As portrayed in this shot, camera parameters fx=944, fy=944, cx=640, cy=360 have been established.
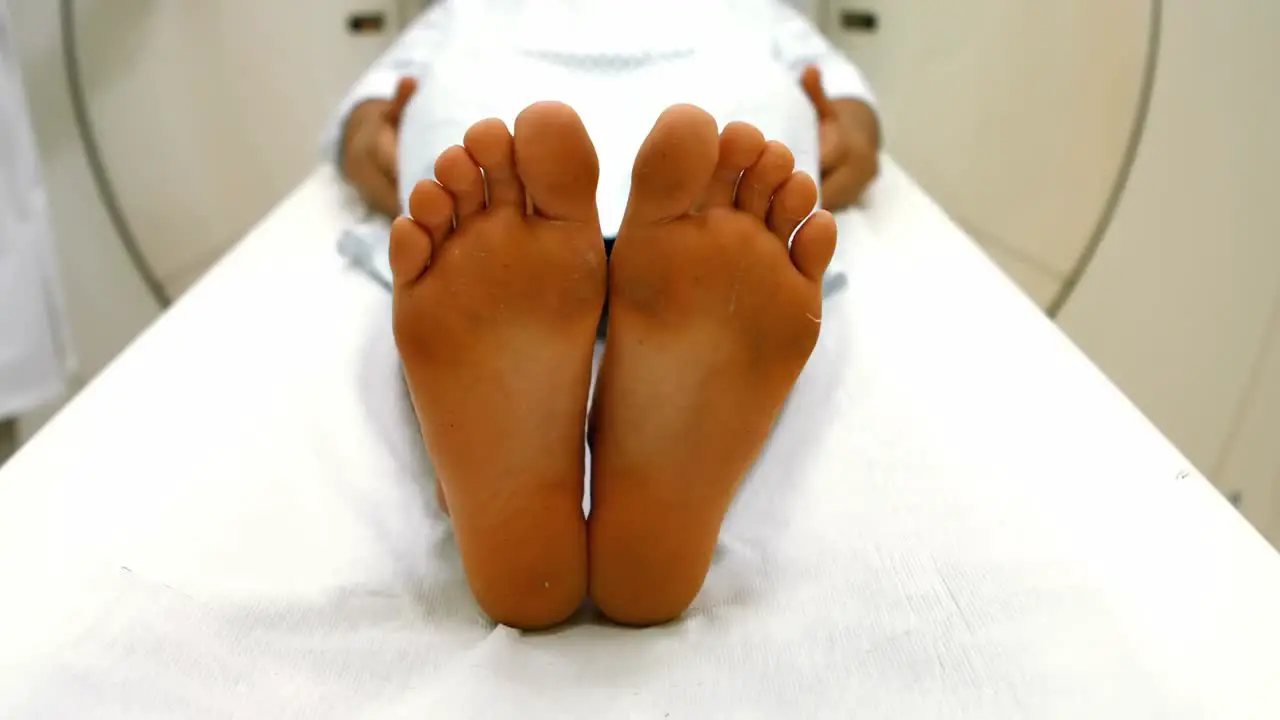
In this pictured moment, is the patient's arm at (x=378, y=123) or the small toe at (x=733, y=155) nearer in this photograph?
the small toe at (x=733, y=155)

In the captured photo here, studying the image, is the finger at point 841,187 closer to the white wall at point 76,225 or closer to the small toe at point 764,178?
the small toe at point 764,178

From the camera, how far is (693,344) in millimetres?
430

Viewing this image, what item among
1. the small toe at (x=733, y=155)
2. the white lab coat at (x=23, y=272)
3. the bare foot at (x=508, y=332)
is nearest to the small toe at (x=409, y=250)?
the bare foot at (x=508, y=332)

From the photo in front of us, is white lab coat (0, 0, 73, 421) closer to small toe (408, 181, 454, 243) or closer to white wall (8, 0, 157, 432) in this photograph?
white wall (8, 0, 157, 432)

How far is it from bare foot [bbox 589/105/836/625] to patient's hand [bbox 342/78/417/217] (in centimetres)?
43

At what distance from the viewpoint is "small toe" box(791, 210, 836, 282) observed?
43 centimetres

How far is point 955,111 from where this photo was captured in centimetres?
123

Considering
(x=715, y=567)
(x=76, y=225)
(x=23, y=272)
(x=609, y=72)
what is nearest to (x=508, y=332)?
(x=715, y=567)

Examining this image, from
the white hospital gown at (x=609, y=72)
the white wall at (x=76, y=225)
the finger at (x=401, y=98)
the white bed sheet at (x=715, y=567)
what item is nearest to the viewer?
the white bed sheet at (x=715, y=567)

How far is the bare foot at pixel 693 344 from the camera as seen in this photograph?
0.42 metres

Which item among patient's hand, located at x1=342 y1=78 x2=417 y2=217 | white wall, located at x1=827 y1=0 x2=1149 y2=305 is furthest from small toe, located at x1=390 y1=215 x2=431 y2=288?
white wall, located at x1=827 y1=0 x2=1149 y2=305

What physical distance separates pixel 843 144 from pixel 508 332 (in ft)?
1.70

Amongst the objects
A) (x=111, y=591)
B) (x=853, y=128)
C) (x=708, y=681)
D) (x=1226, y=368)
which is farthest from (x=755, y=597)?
(x=1226, y=368)

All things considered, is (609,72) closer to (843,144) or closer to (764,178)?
(843,144)
